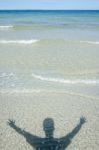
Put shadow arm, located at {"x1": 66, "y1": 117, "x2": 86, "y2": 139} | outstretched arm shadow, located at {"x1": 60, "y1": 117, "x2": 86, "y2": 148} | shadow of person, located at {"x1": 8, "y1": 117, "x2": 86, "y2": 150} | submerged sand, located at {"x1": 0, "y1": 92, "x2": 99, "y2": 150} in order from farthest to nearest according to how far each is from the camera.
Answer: shadow arm, located at {"x1": 66, "y1": 117, "x2": 86, "y2": 139} → submerged sand, located at {"x1": 0, "y1": 92, "x2": 99, "y2": 150} → outstretched arm shadow, located at {"x1": 60, "y1": 117, "x2": 86, "y2": 148} → shadow of person, located at {"x1": 8, "y1": 117, "x2": 86, "y2": 150}

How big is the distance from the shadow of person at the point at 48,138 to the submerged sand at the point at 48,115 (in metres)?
0.09

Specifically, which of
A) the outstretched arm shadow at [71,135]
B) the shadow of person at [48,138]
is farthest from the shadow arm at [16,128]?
the outstretched arm shadow at [71,135]

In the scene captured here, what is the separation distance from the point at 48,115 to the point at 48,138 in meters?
1.67

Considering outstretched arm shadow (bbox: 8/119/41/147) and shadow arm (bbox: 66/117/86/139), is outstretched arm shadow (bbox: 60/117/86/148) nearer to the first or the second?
shadow arm (bbox: 66/117/86/139)

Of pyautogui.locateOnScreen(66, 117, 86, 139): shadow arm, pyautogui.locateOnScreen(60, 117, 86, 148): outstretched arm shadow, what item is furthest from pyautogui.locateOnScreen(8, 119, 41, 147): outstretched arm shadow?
pyautogui.locateOnScreen(66, 117, 86, 139): shadow arm

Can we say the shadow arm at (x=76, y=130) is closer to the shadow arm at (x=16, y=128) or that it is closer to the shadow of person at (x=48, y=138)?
the shadow of person at (x=48, y=138)

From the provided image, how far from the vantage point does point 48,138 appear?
579 centimetres

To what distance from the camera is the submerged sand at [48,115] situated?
6.15 metres

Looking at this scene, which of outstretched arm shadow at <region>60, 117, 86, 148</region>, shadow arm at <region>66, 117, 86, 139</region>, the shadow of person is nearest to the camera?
the shadow of person

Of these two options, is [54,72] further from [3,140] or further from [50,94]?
[3,140]

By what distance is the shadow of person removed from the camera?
5436 millimetres

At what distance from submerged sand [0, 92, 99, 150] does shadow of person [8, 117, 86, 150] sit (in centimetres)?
9

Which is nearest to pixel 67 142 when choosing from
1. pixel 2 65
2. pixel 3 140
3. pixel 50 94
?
pixel 3 140

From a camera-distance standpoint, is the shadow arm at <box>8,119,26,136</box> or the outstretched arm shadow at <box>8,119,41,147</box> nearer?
the outstretched arm shadow at <box>8,119,41,147</box>
